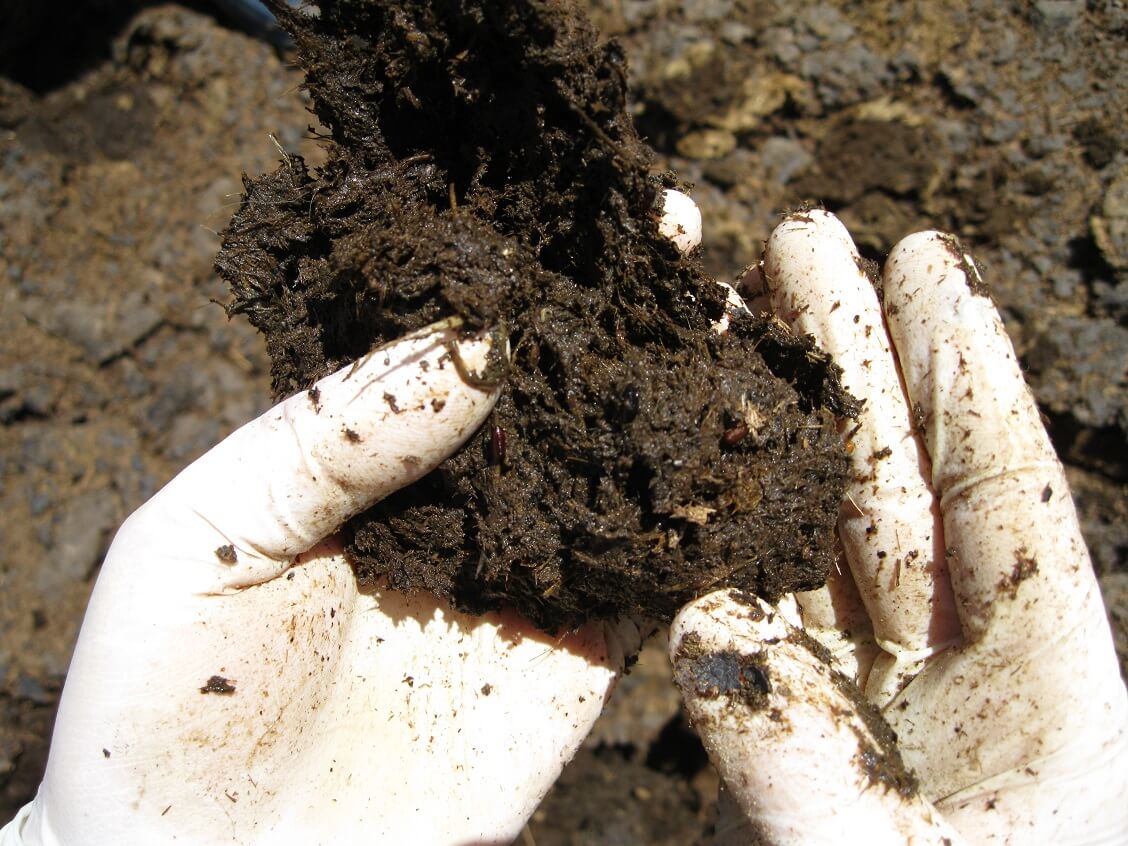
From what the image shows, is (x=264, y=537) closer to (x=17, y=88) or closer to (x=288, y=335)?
(x=288, y=335)

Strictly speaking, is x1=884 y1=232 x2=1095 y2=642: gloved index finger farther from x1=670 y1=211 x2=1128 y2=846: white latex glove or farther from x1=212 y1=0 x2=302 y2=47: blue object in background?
x1=212 y1=0 x2=302 y2=47: blue object in background

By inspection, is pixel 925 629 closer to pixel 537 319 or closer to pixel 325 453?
pixel 537 319

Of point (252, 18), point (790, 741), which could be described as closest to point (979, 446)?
point (790, 741)

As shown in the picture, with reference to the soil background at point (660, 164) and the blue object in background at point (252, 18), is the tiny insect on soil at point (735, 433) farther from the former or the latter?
the blue object in background at point (252, 18)

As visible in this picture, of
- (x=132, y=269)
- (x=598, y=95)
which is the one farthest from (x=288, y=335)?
(x=132, y=269)

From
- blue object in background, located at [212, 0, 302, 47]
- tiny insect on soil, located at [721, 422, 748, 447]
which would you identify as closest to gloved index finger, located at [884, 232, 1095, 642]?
tiny insect on soil, located at [721, 422, 748, 447]

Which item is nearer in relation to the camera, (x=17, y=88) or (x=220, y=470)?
(x=220, y=470)
